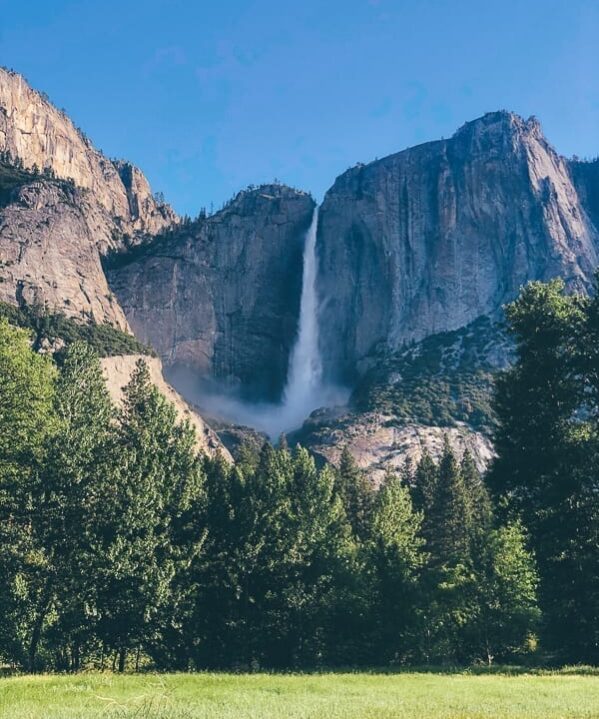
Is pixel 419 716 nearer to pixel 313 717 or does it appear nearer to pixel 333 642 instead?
pixel 313 717

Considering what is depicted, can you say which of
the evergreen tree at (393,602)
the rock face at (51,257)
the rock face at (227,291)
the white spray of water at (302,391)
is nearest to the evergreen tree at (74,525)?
the evergreen tree at (393,602)

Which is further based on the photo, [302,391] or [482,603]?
[302,391]

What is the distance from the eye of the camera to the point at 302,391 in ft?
521

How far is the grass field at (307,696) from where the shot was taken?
16438 millimetres

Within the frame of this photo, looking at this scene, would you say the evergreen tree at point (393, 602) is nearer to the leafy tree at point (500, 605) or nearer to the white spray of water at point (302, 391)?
the leafy tree at point (500, 605)

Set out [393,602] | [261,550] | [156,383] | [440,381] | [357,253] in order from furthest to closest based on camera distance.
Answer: [357,253] → [440,381] → [156,383] → [261,550] → [393,602]

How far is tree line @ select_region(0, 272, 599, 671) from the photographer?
2989 cm

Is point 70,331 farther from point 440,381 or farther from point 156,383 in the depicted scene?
point 440,381

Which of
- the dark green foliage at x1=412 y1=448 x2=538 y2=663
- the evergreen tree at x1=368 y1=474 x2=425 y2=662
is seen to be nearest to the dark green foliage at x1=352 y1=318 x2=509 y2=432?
the dark green foliage at x1=412 y1=448 x2=538 y2=663

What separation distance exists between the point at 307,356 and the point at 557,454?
5276 inches

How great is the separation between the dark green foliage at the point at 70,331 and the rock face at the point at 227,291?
36.3 meters

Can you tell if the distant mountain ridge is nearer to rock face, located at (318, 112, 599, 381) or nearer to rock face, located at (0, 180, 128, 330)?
rock face, located at (318, 112, 599, 381)

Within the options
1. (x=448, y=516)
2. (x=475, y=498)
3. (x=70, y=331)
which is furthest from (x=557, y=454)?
(x=70, y=331)

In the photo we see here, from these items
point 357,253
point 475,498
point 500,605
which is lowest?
point 500,605
